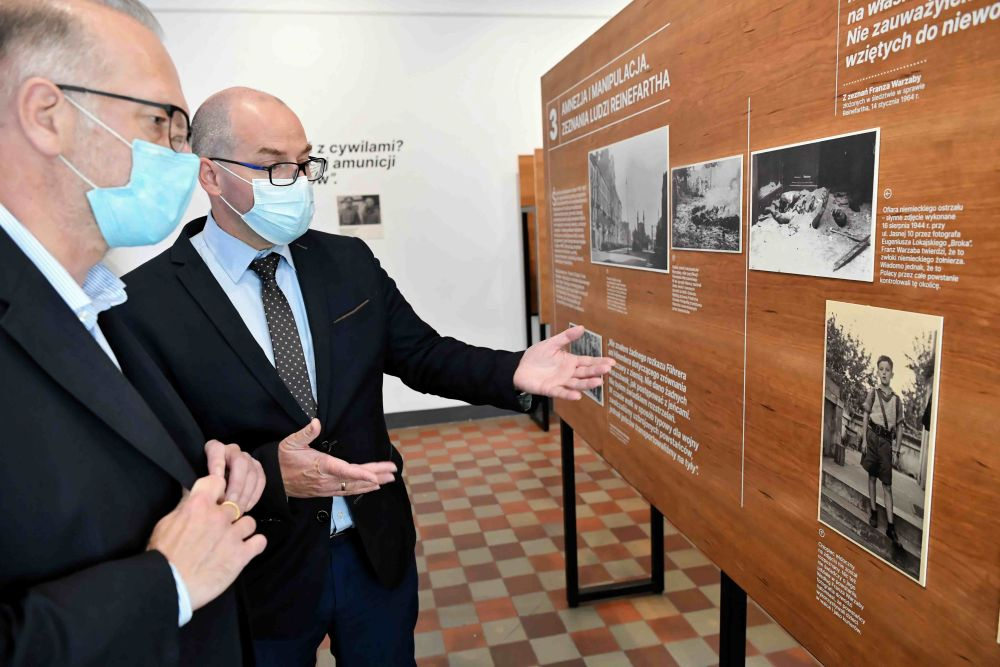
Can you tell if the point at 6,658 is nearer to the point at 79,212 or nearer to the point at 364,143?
the point at 79,212

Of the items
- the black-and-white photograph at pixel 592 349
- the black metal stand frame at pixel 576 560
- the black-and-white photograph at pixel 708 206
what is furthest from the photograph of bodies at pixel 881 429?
the black metal stand frame at pixel 576 560

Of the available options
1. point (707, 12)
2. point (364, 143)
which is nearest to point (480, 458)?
point (364, 143)

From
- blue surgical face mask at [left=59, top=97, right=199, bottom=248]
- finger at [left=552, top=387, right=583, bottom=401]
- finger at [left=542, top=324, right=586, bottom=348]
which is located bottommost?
finger at [left=552, top=387, right=583, bottom=401]

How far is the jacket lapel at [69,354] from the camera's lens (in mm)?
842

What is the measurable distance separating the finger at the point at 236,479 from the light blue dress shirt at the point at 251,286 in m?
0.49

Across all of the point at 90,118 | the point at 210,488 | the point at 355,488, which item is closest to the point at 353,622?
the point at 355,488

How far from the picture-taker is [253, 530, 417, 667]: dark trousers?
161 cm

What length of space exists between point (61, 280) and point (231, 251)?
0.76m

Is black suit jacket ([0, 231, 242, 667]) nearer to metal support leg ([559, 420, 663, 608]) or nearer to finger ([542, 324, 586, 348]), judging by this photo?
finger ([542, 324, 586, 348])

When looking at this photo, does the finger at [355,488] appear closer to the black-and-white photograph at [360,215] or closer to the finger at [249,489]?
the finger at [249,489]

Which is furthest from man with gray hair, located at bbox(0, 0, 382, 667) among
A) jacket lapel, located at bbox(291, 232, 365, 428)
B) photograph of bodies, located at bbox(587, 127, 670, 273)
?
photograph of bodies, located at bbox(587, 127, 670, 273)

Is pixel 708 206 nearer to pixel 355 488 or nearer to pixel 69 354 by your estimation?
pixel 355 488

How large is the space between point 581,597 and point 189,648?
83.5 inches

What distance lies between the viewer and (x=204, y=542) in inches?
36.7
